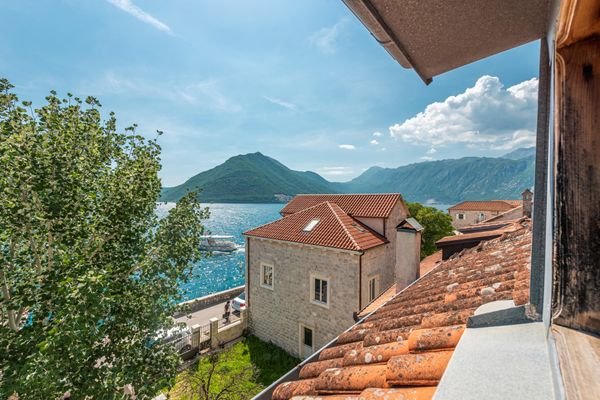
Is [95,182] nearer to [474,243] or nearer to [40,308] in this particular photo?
[40,308]

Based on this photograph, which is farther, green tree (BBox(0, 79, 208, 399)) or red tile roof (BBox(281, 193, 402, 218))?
red tile roof (BBox(281, 193, 402, 218))

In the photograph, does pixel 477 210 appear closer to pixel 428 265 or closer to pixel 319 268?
pixel 428 265

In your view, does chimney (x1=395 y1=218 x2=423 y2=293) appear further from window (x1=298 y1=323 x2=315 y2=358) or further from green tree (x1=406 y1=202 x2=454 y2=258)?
green tree (x1=406 y1=202 x2=454 y2=258)

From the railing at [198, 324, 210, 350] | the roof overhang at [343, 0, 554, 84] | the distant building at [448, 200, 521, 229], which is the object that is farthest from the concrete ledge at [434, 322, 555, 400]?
the distant building at [448, 200, 521, 229]

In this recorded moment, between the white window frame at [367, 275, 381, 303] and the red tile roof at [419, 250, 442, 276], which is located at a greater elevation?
the red tile roof at [419, 250, 442, 276]

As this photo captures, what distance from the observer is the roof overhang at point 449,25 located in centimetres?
132

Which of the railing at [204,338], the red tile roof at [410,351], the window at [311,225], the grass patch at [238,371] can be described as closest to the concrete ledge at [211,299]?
the railing at [204,338]

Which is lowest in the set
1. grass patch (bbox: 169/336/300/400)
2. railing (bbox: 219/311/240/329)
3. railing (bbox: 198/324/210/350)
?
railing (bbox: 219/311/240/329)

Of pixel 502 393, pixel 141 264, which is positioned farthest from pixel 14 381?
pixel 502 393

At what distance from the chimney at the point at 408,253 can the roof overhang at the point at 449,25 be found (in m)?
5.96

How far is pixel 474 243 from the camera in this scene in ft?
25.9

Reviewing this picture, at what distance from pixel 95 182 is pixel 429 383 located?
8.25 m

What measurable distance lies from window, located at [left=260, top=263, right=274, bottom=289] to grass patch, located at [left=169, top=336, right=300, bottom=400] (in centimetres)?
321

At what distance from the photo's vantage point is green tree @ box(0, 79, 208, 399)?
485 centimetres
